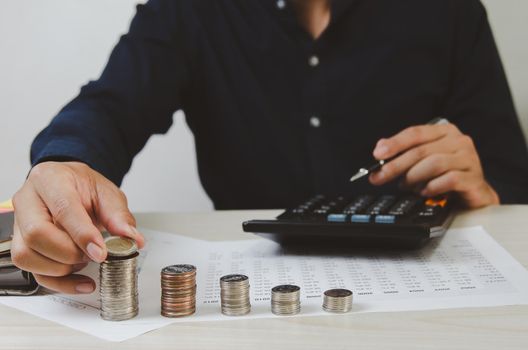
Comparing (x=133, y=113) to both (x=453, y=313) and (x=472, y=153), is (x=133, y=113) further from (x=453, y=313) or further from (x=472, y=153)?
(x=453, y=313)

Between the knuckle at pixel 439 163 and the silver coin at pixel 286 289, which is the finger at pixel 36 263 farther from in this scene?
the knuckle at pixel 439 163

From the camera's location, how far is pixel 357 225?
0.58 metres

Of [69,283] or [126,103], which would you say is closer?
[69,283]

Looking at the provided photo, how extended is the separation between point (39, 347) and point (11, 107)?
1.19 meters

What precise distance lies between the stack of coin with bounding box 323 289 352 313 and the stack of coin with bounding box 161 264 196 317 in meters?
0.09

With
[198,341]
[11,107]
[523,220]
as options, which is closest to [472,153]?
[523,220]

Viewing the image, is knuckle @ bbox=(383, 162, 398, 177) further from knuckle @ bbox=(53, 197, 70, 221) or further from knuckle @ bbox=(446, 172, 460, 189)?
knuckle @ bbox=(53, 197, 70, 221)

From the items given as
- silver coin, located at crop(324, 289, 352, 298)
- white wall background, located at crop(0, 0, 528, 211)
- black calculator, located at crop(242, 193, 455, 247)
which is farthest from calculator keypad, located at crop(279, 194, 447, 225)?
white wall background, located at crop(0, 0, 528, 211)

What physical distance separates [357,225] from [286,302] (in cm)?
17

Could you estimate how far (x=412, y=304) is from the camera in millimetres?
445

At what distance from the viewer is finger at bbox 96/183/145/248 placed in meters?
0.48

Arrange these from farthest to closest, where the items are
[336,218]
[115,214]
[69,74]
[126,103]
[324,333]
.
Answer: [69,74], [126,103], [336,218], [115,214], [324,333]

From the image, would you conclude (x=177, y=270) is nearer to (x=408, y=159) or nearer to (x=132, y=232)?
(x=132, y=232)

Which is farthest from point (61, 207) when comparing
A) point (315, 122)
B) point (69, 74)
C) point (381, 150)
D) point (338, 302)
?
point (69, 74)
